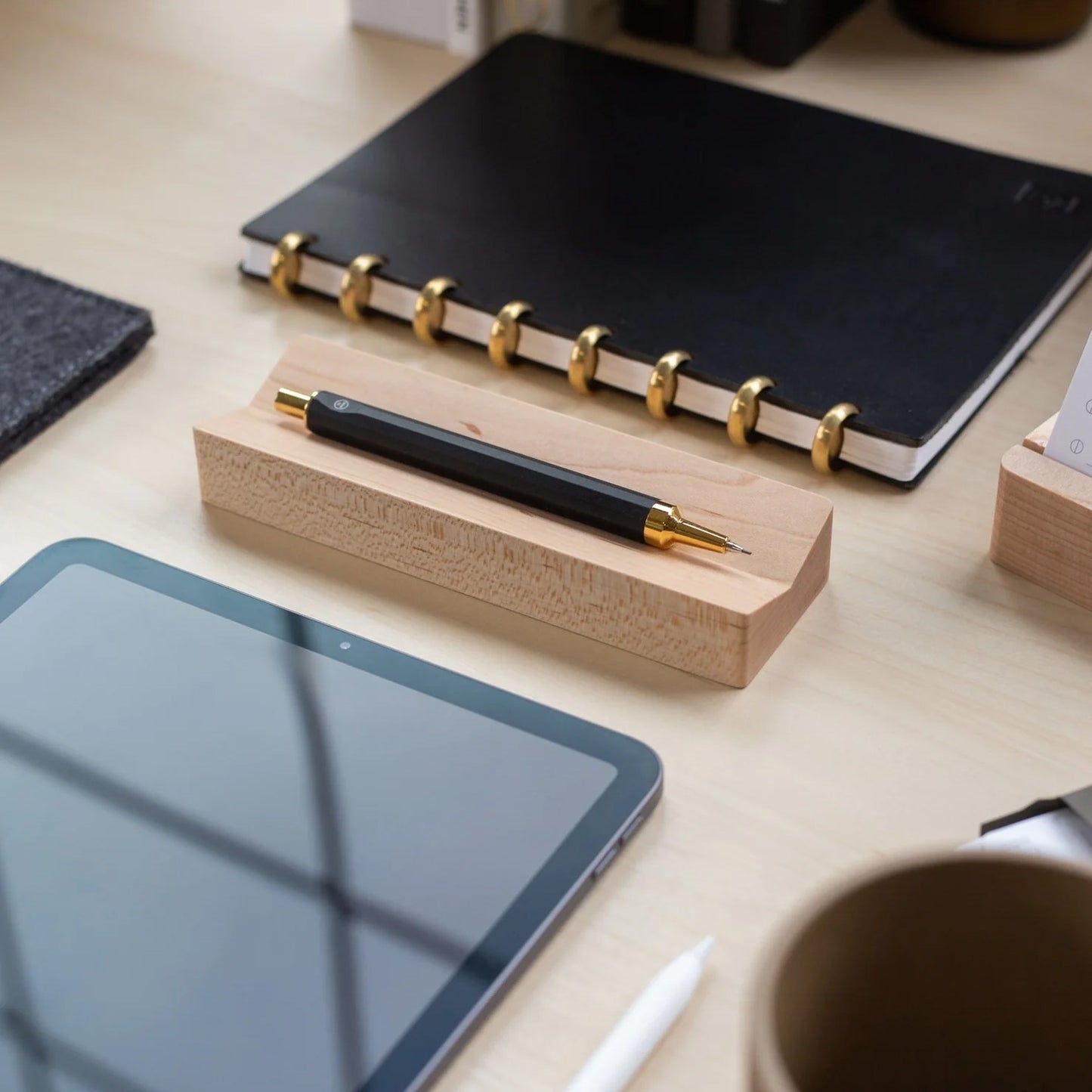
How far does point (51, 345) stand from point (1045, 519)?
0.45m

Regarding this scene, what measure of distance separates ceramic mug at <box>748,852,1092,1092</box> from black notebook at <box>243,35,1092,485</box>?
0.33m

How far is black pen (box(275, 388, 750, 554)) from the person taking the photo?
59 cm

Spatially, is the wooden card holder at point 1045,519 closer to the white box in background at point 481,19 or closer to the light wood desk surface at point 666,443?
the light wood desk surface at point 666,443

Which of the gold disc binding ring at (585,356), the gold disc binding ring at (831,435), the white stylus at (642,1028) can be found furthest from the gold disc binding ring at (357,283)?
the white stylus at (642,1028)

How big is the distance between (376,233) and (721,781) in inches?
14.7

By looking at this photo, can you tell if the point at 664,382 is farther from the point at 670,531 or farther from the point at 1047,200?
the point at 1047,200

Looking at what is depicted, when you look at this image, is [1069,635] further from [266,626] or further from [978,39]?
[978,39]

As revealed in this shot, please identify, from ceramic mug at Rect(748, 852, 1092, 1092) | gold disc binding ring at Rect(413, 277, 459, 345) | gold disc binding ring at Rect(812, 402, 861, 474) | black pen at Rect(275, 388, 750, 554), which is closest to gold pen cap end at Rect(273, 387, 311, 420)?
black pen at Rect(275, 388, 750, 554)

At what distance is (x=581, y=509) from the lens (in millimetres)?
600

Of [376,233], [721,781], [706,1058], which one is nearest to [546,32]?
[376,233]

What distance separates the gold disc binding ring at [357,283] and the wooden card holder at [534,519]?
0.08 meters

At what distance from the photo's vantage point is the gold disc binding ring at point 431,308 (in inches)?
29.3

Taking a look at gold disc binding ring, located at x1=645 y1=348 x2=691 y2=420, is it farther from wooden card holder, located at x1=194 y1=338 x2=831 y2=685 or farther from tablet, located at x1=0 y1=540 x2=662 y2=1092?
tablet, located at x1=0 y1=540 x2=662 y2=1092

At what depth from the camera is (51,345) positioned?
0.74 metres
